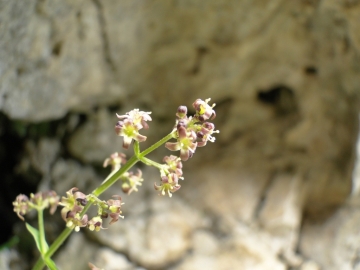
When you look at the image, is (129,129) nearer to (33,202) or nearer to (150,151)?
(150,151)

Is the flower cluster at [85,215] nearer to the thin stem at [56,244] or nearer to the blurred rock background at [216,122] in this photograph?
the thin stem at [56,244]

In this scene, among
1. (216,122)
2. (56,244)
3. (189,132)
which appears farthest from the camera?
(216,122)

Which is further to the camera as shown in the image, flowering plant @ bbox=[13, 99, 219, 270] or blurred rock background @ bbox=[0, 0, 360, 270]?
blurred rock background @ bbox=[0, 0, 360, 270]

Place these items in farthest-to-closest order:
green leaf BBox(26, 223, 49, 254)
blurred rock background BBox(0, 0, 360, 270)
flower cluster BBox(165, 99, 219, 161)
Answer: blurred rock background BBox(0, 0, 360, 270)
green leaf BBox(26, 223, 49, 254)
flower cluster BBox(165, 99, 219, 161)

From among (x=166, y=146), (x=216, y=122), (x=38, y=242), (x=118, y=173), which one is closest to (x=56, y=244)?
(x=38, y=242)

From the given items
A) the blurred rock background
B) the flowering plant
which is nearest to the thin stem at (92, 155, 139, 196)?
the flowering plant

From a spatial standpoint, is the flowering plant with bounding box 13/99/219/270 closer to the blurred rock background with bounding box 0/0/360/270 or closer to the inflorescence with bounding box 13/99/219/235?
the inflorescence with bounding box 13/99/219/235
